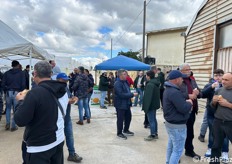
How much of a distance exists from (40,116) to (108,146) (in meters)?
3.16

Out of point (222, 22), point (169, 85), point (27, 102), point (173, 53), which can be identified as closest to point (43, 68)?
point (27, 102)

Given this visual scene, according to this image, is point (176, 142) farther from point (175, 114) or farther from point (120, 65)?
point (120, 65)

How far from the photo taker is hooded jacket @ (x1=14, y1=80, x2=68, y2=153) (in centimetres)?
213

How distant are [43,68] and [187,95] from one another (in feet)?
8.72

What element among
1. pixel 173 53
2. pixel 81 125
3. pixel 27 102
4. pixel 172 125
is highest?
pixel 173 53

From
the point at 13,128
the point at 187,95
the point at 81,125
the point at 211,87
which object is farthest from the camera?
the point at 81,125

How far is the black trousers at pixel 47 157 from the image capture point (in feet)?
7.46

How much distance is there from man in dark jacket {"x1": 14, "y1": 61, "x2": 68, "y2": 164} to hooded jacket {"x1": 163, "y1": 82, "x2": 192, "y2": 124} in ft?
5.43

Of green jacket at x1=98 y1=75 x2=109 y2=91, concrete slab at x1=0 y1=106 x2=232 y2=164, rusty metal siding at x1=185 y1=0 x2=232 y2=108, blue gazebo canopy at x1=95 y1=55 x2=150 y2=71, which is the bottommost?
concrete slab at x1=0 y1=106 x2=232 y2=164

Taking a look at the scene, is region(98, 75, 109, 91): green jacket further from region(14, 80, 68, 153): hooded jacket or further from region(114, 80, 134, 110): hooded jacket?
region(14, 80, 68, 153): hooded jacket

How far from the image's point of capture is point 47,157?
2342 mm

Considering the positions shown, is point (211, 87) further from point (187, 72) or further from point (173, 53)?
point (173, 53)

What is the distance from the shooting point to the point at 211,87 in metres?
4.30

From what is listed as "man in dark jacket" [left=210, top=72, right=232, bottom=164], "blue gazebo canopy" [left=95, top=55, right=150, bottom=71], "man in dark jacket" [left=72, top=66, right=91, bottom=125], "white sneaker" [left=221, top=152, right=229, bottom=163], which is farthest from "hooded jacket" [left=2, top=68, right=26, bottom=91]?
"white sneaker" [left=221, top=152, right=229, bottom=163]
